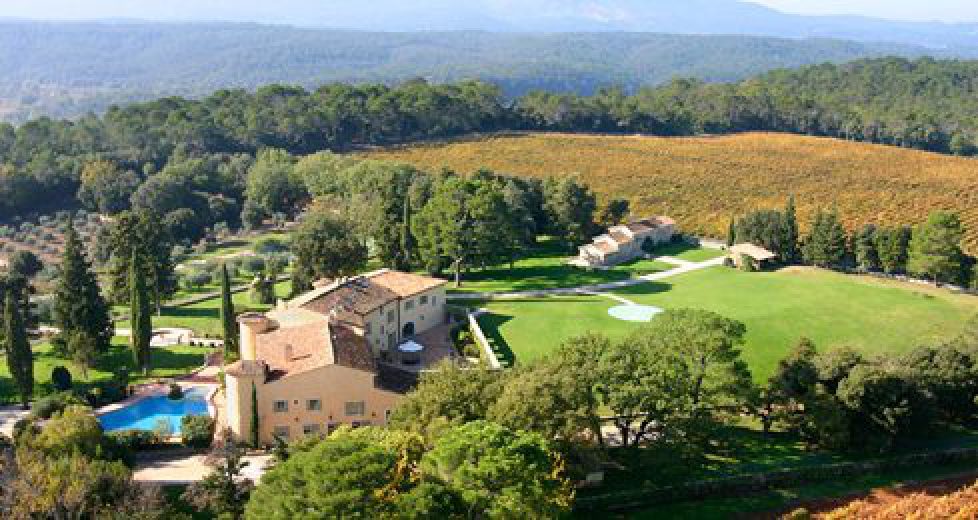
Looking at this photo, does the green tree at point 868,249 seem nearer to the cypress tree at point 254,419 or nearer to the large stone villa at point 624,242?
the large stone villa at point 624,242

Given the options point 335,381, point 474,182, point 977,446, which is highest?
point 474,182

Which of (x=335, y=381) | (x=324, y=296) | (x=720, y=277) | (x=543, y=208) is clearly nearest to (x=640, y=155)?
(x=543, y=208)

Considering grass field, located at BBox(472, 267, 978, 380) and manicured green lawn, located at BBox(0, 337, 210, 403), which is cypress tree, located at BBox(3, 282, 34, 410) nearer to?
manicured green lawn, located at BBox(0, 337, 210, 403)

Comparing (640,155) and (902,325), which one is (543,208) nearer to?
(902,325)

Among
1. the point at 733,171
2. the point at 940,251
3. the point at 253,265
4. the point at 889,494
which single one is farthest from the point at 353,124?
the point at 889,494

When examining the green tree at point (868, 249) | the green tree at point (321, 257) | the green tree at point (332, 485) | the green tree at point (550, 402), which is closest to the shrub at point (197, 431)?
the green tree at point (332, 485)

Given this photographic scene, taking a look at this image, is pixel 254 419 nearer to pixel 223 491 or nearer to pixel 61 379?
pixel 223 491

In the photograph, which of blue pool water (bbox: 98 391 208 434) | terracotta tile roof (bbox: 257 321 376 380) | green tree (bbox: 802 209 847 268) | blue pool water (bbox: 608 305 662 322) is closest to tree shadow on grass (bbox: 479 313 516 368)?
blue pool water (bbox: 608 305 662 322)
